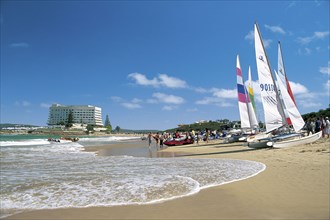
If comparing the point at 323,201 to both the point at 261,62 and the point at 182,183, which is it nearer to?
the point at 182,183

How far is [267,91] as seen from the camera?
768 inches

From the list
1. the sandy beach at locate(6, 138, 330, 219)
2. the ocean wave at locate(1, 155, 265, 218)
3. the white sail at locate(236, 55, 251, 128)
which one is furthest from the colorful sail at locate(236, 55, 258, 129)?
the sandy beach at locate(6, 138, 330, 219)

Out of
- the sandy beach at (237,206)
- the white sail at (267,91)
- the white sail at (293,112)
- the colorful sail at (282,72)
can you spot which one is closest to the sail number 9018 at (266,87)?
the white sail at (267,91)

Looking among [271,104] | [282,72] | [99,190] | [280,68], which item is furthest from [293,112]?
[99,190]

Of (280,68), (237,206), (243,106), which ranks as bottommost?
(237,206)

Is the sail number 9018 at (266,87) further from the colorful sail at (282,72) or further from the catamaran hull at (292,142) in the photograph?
the catamaran hull at (292,142)

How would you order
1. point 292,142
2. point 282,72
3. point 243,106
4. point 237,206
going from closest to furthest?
point 237,206 → point 292,142 → point 282,72 → point 243,106

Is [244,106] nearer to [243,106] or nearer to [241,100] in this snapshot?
[243,106]

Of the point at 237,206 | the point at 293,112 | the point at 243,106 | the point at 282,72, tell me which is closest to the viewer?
the point at 237,206

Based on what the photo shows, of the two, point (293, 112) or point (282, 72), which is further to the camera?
point (282, 72)

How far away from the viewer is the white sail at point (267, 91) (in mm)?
19062

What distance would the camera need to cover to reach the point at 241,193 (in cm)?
620

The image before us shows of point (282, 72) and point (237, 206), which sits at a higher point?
point (282, 72)

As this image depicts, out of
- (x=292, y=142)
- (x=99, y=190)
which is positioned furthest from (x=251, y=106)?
(x=99, y=190)
